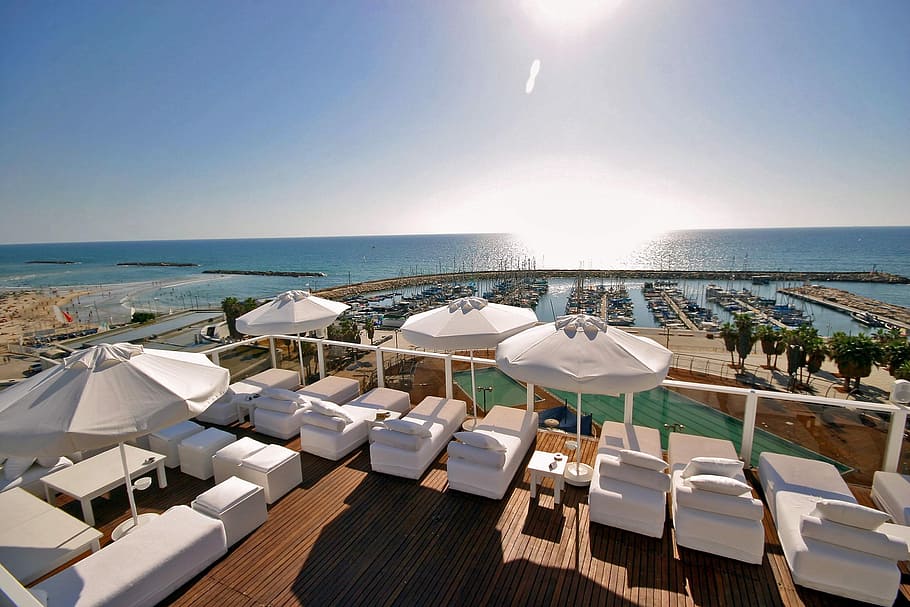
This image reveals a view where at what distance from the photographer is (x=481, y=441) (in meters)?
3.26

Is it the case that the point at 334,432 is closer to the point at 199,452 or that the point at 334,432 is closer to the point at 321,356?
the point at 199,452

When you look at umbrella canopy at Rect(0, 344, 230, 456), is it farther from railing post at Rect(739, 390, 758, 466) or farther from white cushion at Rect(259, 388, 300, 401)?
railing post at Rect(739, 390, 758, 466)

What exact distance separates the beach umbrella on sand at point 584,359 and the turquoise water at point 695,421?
3.88 feet

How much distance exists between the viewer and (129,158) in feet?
90.5

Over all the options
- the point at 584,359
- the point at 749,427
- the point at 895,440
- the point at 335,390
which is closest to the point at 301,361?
the point at 335,390

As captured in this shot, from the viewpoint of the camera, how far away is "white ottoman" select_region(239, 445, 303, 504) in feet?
10.9

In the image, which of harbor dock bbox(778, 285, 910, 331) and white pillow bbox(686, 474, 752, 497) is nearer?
white pillow bbox(686, 474, 752, 497)

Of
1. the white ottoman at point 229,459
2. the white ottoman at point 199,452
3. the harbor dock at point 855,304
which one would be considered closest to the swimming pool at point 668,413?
the white ottoman at point 229,459

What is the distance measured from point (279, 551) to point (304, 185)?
116ft

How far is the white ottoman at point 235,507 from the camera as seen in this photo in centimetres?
280

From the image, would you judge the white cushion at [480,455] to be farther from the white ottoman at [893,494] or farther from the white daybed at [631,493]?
the white ottoman at [893,494]

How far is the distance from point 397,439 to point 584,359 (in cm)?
207

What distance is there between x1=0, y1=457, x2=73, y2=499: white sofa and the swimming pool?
438cm

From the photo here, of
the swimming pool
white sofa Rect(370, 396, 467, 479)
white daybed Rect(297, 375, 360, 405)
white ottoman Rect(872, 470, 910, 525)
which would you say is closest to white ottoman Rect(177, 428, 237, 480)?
white daybed Rect(297, 375, 360, 405)
